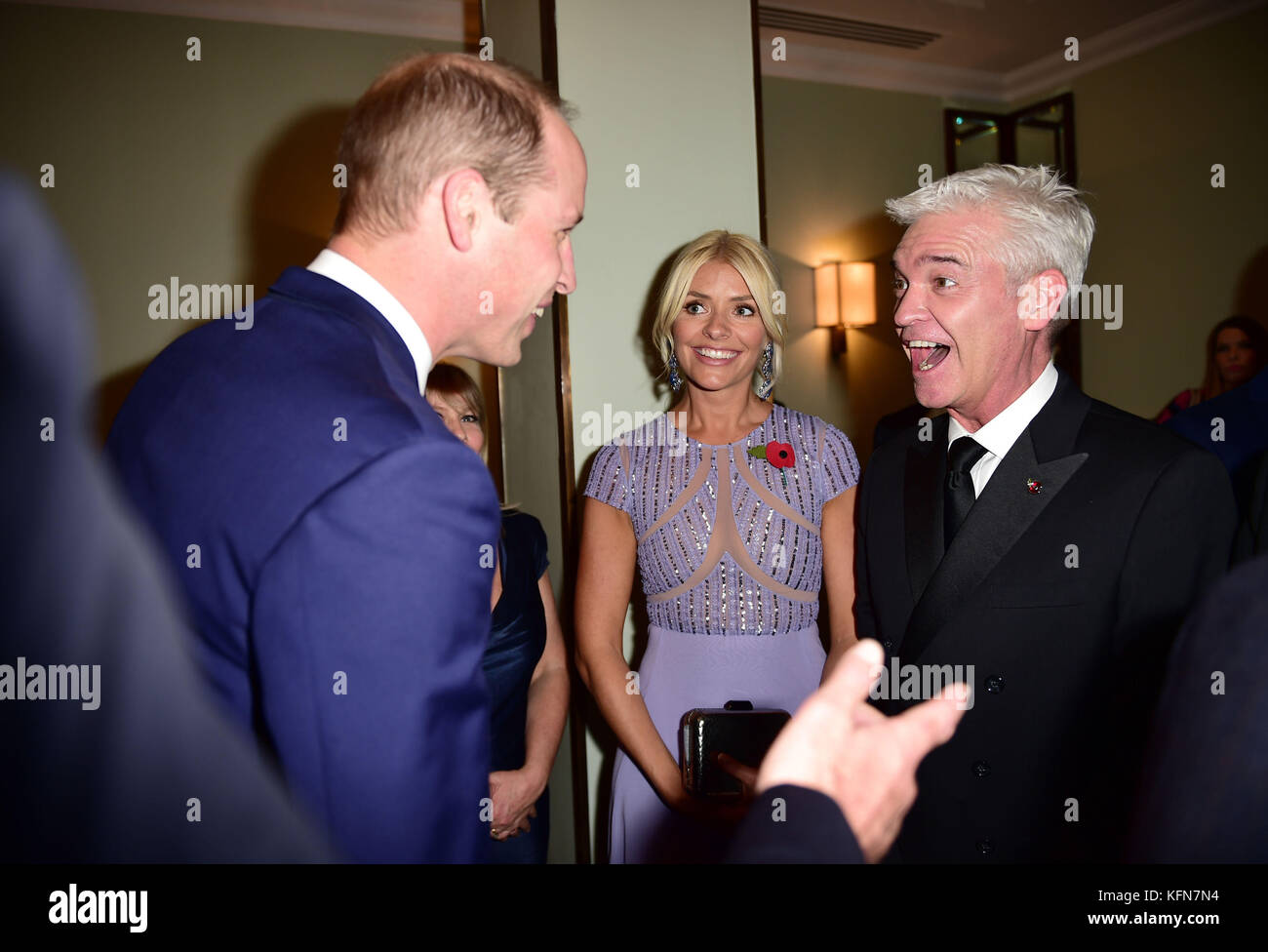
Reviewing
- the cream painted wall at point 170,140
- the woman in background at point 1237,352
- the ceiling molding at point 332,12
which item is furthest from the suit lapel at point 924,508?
the ceiling molding at point 332,12

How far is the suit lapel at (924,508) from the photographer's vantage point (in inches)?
48.1

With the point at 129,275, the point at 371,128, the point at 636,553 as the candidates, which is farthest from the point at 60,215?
the point at 371,128

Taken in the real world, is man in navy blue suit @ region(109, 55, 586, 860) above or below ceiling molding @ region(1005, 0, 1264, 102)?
below

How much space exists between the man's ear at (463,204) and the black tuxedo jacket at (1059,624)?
2.46ft

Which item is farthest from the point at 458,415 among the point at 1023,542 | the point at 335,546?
the point at 335,546

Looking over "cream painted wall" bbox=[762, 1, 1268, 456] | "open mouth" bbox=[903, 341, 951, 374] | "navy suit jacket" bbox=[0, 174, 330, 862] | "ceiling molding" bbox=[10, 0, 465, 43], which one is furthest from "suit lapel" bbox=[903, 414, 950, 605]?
"cream painted wall" bbox=[762, 1, 1268, 456]

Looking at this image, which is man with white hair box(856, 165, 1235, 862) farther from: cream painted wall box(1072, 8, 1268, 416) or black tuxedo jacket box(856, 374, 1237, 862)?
cream painted wall box(1072, 8, 1268, 416)

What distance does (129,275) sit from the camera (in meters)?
3.02

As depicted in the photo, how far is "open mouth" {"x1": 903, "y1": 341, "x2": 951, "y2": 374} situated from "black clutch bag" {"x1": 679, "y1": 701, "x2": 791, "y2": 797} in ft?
1.80

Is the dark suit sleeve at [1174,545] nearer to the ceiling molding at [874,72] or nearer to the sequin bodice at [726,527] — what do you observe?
the sequin bodice at [726,527]

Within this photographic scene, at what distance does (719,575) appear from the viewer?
1.68 m

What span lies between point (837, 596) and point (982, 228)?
0.72m

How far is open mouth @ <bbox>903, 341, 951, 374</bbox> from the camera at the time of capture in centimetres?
128
